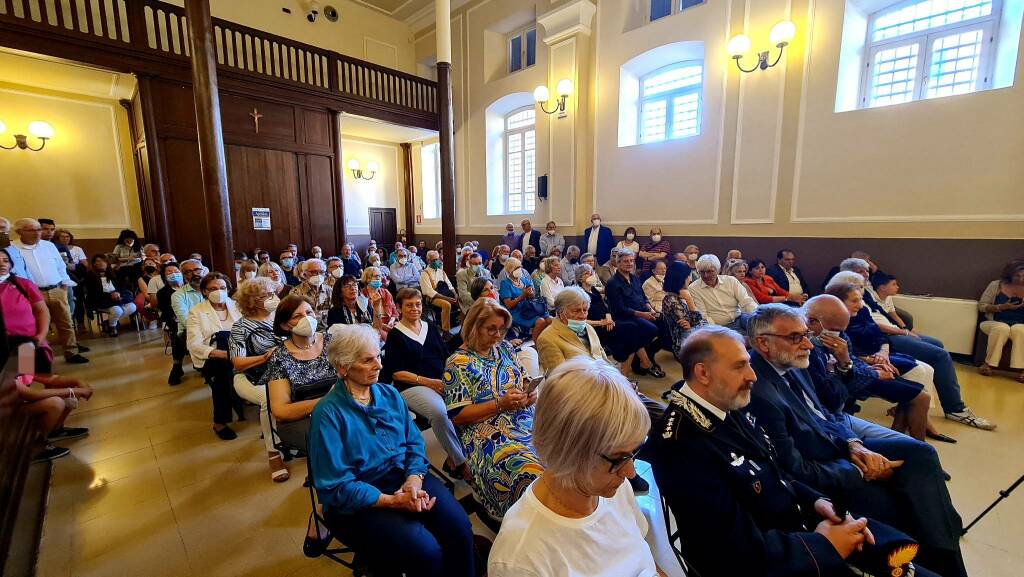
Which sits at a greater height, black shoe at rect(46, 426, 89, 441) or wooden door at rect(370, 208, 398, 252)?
wooden door at rect(370, 208, 398, 252)

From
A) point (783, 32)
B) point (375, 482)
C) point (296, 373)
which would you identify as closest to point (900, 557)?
point (375, 482)

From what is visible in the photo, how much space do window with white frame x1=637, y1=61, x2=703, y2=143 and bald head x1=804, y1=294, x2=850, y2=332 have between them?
4.97m

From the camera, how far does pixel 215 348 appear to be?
2.93m

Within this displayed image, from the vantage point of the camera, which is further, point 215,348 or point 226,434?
point 215,348

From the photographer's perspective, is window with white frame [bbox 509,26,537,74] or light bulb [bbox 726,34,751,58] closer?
light bulb [bbox 726,34,751,58]

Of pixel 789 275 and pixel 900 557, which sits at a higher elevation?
pixel 789 275

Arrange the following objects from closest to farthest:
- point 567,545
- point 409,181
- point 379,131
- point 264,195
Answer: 1. point 567,545
2. point 264,195
3. point 379,131
4. point 409,181

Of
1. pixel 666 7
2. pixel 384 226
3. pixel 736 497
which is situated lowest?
pixel 736 497

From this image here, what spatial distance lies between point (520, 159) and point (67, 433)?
827cm

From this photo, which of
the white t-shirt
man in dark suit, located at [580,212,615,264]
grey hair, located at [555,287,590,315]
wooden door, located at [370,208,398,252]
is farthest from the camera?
wooden door, located at [370,208,398,252]

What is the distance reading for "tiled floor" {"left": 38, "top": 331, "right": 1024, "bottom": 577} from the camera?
176cm

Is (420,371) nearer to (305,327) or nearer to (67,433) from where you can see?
(305,327)

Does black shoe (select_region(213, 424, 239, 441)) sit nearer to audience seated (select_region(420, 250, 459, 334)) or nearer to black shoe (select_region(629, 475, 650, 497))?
audience seated (select_region(420, 250, 459, 334))

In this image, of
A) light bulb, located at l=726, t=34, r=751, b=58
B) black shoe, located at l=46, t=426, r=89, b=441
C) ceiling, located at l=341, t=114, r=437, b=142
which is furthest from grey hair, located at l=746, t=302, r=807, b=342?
ceiling, located at l=341, t=114, r=437, b=142
